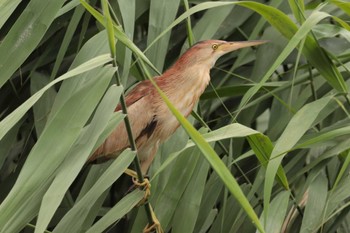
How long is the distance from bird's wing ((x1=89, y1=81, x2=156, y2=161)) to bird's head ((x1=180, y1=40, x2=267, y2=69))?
0.10 m

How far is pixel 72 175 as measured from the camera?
1.15 meters

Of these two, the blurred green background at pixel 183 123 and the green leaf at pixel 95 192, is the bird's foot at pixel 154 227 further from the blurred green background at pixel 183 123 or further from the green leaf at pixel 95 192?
the green leaf at pixel 95 192

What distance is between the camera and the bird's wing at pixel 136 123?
1.72m

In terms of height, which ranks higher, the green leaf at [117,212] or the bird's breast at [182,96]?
the green leaf at [117,212]

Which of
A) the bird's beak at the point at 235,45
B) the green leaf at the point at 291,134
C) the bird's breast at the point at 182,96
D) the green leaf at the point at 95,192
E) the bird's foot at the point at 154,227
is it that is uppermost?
the green leaf at the point at 95,192

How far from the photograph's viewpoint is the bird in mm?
1720

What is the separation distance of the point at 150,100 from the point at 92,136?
22.4 inches

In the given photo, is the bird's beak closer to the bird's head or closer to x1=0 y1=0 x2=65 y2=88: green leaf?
the bird's head

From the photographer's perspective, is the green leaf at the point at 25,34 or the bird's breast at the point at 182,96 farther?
the bird's breast at the point at 182,96

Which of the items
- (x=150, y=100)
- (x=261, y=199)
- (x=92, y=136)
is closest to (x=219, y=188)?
(x=261, y=199)

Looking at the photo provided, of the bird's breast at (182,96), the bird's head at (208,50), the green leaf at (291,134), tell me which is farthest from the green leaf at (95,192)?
the bird's head at (208,50)

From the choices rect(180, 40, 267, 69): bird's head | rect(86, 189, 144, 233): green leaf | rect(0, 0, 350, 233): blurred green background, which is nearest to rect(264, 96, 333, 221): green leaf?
rect(0, 0, 350, 233): blurred green background

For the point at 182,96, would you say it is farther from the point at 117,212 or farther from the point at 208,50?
the point at 117,212

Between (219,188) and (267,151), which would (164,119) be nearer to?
(219,188)
